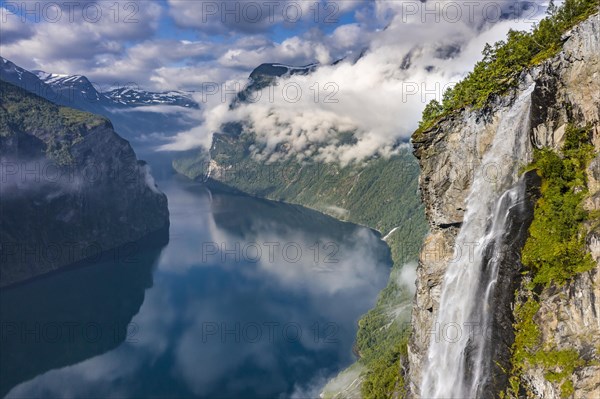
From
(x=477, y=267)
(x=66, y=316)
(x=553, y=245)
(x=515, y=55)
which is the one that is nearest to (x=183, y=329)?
(x=66, y=316)

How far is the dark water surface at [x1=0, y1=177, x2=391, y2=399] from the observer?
3981 inches

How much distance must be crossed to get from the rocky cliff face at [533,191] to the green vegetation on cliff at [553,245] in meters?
0.68

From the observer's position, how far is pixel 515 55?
152 ft

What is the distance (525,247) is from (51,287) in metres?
169

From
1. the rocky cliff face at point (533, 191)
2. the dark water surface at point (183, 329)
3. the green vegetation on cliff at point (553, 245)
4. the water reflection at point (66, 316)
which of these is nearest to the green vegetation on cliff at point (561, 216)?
the green vegetation on cliff at point (553, 245)

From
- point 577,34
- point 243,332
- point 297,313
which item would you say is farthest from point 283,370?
A: point 577,34

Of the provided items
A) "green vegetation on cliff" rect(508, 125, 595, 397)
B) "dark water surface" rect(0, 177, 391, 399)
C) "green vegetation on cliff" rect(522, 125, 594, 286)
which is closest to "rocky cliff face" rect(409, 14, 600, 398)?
"green vegetation on cliff" rect(508, 125, 595, 397)

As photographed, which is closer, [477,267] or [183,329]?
[477,267]

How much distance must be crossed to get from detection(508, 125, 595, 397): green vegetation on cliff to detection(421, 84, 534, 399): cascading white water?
264 centimetres

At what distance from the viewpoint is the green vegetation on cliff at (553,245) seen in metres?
34.3

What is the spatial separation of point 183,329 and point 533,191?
363 feet

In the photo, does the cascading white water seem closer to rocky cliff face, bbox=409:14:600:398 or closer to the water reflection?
rocky cliff face, bbox=409:14:600:398

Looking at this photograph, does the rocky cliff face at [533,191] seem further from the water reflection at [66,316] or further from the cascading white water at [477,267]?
the water reflection at [66,316]

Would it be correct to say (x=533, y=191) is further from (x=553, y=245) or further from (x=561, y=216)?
(x=553, y=245)
